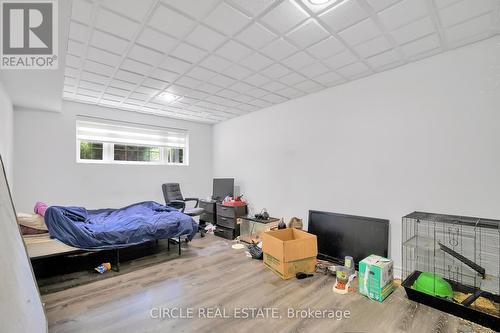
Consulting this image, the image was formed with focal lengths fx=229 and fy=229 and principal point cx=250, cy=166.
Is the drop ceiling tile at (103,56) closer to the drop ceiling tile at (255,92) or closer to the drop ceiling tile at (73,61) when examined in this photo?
the drop ceiling tile at (73,61)

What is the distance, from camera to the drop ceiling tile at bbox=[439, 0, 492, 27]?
179 cm

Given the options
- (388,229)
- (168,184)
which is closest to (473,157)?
(388,229)

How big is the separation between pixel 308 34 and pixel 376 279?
8.04 feet

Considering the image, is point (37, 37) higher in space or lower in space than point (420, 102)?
higher

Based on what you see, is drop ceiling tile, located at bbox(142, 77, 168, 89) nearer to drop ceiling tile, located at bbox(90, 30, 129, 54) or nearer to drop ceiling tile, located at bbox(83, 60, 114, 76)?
drop ceiling tile, located at bbox(83, 60, 114, 76)

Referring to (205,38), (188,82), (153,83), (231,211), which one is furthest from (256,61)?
(231,211)

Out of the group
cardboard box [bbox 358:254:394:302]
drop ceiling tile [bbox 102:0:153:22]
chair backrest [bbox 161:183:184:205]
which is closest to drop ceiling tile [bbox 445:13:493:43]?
cardboard box [bbox 358:254:394:302]

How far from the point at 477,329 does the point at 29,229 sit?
457cm

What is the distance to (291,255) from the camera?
105 inches

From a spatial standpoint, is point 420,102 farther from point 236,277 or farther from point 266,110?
point 236,277

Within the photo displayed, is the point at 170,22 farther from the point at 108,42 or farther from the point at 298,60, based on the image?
the point at 298,60

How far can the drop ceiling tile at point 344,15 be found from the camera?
71.5 inches

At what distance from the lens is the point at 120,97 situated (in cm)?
386

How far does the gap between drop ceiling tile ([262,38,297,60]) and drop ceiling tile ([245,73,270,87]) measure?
53cm
